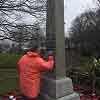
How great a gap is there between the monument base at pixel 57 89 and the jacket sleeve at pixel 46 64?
387mm

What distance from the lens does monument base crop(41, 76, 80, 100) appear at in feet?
19.1

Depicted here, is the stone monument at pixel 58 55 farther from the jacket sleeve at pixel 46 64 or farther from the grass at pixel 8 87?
the grass at pixel 8 87

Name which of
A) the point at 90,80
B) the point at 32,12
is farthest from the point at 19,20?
the point at 90,80

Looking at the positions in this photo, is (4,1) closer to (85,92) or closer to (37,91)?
(85,92)

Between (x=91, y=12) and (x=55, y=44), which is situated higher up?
(x=91, y=12)

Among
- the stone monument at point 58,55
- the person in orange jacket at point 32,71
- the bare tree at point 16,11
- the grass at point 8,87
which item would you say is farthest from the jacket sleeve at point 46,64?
the bare tree at point 16,11

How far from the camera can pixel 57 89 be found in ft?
19.1

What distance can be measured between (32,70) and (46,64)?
14.3 inches

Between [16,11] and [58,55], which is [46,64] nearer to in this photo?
[58,55]

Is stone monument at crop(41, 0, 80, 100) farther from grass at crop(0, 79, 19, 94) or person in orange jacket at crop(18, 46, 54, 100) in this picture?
grass at crop(0, 79, 19, 94)

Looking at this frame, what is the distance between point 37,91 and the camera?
596 cm

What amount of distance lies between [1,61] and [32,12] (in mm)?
8942

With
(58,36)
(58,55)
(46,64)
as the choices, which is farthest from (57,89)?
(58,36)

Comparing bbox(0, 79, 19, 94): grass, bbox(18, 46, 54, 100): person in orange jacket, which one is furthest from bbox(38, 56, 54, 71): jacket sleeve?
bbox(0, 79, 19, 94): grass
